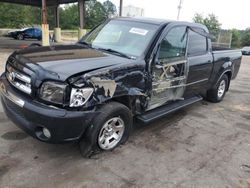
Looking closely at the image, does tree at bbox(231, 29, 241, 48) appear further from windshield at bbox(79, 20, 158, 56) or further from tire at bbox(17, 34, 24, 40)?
windshield at bbox(79, 20, 158, 56)

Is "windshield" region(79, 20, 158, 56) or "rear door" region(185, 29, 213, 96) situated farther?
"rear door" region(185, 29, 213, 96)

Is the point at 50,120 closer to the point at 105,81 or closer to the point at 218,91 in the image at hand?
the point at 105,81

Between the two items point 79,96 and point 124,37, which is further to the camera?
point 124,37

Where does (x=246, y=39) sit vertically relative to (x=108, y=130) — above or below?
below

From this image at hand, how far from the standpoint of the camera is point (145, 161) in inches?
147

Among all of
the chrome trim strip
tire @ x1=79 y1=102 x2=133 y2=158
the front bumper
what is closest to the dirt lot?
tire @ x1=79 y1=102 x2=133 y2=158

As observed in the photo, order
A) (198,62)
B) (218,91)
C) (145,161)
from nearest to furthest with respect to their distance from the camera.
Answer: (145,161) → (198,62) → (218,91)

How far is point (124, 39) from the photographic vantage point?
177 inches

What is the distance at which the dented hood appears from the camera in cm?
330

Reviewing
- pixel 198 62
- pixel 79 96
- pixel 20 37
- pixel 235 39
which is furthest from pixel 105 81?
pixel 235 39

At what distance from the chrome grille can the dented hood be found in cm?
16

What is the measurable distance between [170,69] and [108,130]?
5.10 feet

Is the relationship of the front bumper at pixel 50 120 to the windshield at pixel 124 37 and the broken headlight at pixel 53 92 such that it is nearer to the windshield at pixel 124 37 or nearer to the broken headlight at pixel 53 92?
the broken headlight at pixel 53 92

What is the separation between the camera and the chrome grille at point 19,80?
11.1ft
